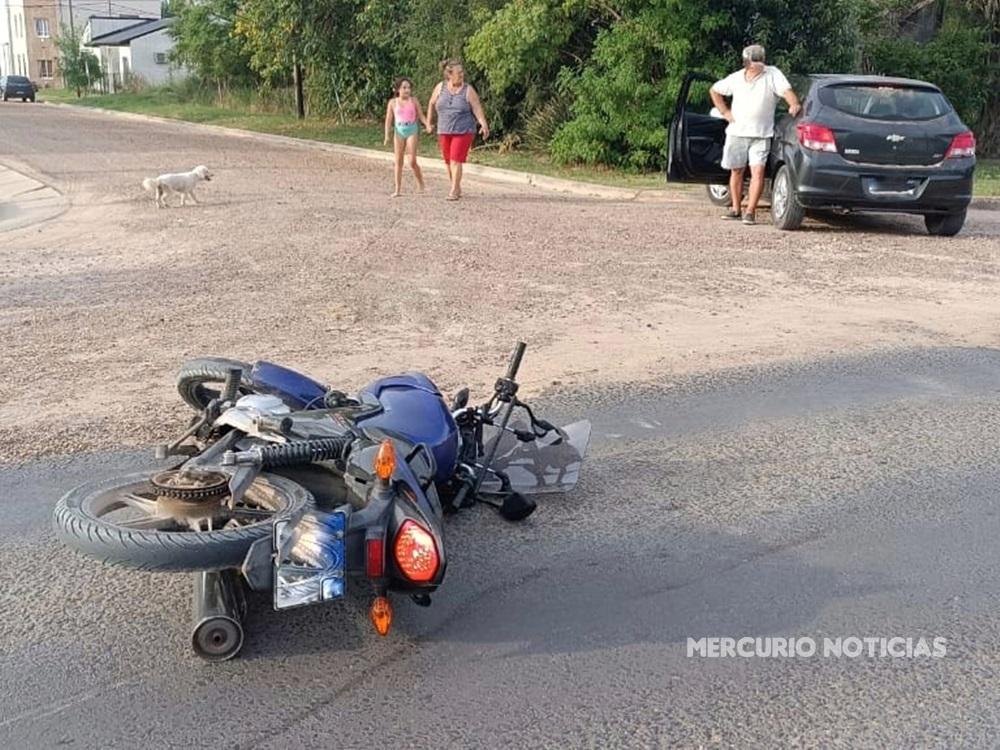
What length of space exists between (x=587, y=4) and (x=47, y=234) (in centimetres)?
1048

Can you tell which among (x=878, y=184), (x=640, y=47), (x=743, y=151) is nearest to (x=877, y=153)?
(x=878, y=184)

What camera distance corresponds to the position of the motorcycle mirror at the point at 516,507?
4699 mm

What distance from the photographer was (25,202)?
54.3ft

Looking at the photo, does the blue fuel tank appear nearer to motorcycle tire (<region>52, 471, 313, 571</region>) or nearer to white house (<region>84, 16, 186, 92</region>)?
motorcycle tire (<region>52, 471, 313, 571</region>)

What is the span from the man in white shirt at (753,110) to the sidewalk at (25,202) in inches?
337

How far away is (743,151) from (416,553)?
10.7 metres

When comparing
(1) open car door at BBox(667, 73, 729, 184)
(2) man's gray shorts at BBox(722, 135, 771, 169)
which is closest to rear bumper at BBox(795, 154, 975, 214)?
(2) man's gray shorts at BBox(722, 135, 771, 169)

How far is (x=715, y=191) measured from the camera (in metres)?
15.4

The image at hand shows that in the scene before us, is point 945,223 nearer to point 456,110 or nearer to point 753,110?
point 753,110

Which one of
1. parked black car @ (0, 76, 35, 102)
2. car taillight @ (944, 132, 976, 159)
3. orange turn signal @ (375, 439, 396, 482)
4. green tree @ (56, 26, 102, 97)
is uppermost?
car taillight @ (944, 132, 976, 159)

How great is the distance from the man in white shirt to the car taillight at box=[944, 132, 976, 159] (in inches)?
65.1

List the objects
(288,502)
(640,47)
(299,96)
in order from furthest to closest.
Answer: (299,96) → (640,47) → (288,502)

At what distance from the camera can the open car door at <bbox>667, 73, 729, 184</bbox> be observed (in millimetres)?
13859

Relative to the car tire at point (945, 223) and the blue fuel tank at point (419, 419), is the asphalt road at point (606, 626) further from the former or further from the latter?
the car tire at point (945, 223)
